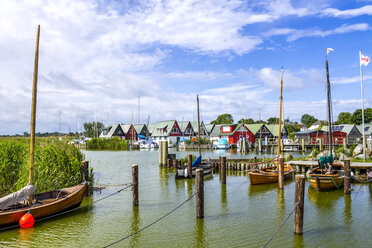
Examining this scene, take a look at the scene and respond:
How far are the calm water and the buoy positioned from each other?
0.21m

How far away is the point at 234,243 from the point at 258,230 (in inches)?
70.3

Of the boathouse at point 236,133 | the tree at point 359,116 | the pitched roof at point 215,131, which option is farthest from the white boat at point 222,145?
the tree at point 359,116

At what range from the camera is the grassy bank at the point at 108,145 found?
69.9 meters

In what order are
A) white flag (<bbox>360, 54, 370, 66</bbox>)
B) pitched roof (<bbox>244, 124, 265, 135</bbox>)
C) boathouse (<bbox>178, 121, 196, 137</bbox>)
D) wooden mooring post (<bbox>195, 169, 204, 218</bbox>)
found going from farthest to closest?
boathouse (<bbox>178, 121, 196, 137</bbox>) < pitched roof (<bbox>244, 124, 265, 135</bbox>) < white flag (<bbox>360, 54, 370, 66</bbox>) < wooden mooring post (<bbox>195, 169, 204, 218</bbox>)

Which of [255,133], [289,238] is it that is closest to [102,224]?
[289,238]

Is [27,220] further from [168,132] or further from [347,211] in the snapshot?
[168,132]

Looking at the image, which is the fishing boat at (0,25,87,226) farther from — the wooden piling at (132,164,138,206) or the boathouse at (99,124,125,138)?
the boathouse at (99,124,125,138)

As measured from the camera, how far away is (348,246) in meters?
10.4

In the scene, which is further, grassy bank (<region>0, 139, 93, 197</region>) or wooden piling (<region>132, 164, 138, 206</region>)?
grassy bank (<region>0, 139, 93, 197</region>)

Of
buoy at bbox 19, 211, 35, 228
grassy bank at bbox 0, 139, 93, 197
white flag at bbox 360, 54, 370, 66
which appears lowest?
buoy at bbox 19, 211, 35, 228

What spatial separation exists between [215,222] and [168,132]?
70683mm

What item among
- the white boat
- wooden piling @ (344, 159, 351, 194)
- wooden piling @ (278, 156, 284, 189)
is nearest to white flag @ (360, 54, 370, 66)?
wooden piling @ (344, 159, 351, 194)

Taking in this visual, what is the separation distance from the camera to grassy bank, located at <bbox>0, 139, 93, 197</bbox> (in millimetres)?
15469

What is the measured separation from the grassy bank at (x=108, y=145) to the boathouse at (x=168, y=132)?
14.2 metres
